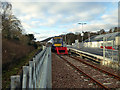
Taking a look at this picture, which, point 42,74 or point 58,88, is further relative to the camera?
point 58,88

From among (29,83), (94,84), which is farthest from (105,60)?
(29,83)

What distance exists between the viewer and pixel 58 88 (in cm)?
564

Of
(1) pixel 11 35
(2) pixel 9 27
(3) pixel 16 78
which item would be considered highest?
(2) pixel 9 27

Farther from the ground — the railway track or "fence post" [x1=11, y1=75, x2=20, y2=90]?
"fence post" [x1=11, y1=75, x2=20, y2=90]

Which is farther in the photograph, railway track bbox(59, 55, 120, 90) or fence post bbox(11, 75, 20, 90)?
railway track bbox(59, 55, 120, 90)

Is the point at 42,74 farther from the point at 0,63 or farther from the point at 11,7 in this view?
the point at 11,7

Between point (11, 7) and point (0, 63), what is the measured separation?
18.5 metres

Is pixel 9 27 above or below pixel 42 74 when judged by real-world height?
above

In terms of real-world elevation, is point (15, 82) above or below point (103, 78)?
above

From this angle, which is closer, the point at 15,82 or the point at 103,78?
the point at 15,82

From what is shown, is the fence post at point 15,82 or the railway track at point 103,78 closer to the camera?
the fence post at point 15,82

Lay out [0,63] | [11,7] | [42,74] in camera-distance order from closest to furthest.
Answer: [42,74] < [0,63] < [11,7]

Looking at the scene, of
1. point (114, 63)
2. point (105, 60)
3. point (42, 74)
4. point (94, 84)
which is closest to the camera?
point (42, 74)

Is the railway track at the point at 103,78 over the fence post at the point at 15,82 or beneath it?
beneath
